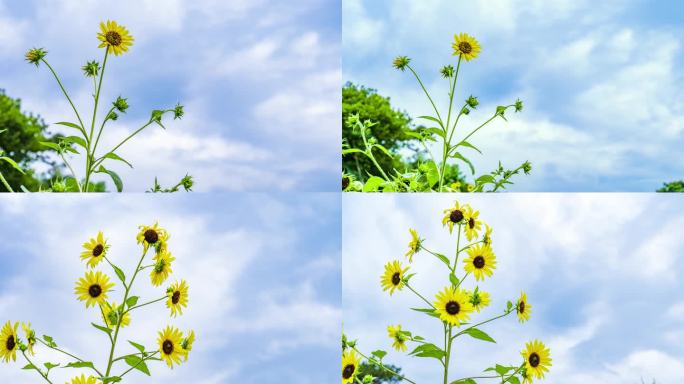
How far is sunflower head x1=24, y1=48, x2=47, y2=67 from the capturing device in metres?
1.91

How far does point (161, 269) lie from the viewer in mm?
2080

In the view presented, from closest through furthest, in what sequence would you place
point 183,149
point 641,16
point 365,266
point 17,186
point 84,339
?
point 84,339 < point 365,266 < point 183,149 < point 641,16 < point 17,186

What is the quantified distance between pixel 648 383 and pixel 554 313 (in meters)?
0.47

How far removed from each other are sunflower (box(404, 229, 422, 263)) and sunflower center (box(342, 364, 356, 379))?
1.31ft

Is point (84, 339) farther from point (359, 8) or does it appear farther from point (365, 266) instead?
point (359, 8)

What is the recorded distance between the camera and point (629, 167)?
2.71 m

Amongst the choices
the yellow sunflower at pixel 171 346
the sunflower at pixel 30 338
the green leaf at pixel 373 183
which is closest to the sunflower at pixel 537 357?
the green leaf at pixel 373 183

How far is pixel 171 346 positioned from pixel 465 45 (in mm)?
1353

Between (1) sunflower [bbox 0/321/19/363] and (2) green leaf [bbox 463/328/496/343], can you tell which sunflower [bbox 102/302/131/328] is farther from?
(2) green leaf [bbox 463/328/496/343]

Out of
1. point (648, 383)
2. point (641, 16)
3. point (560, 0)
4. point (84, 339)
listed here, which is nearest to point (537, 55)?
point (560, 0)

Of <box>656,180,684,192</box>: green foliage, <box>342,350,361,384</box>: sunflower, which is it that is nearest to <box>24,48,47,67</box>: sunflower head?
<box>342,350,361,384</box>: sunflower

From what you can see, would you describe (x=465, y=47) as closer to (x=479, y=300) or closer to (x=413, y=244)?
(x=413, y=244)

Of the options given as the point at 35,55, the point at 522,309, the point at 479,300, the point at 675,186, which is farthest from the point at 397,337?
the point at 675,186

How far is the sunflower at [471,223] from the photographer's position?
207 cm
